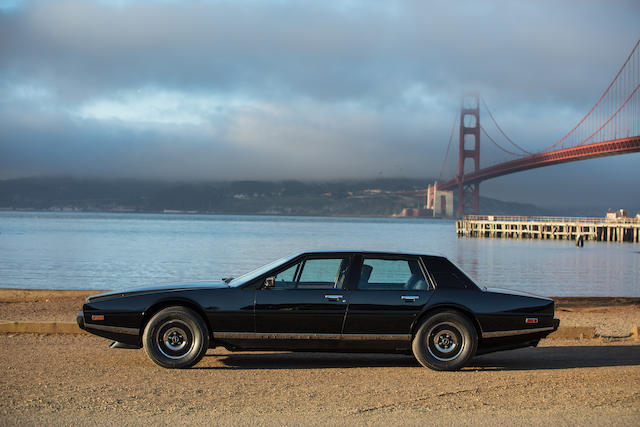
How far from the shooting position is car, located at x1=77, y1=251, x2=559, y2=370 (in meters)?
7.42

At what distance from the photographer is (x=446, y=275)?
25.3 feet

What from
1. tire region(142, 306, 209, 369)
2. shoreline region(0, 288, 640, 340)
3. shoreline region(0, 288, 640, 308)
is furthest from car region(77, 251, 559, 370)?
shoreline region(0, 288, 640, 308)

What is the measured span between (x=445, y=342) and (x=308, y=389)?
176cm

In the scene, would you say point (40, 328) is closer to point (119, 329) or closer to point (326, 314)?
point (119, 329)

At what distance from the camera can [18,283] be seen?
84.1 ft

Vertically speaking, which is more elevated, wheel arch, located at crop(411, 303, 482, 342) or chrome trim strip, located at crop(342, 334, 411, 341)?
wheel arch, located at crop(411, 303, 482, 342)

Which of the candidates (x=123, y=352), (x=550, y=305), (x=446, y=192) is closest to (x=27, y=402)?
(x=123, y=352)

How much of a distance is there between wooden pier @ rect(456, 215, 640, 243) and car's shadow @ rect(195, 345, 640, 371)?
6324 centimetres

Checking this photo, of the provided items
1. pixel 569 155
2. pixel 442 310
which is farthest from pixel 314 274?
pixel 569 155

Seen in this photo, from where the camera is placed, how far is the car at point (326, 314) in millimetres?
7422

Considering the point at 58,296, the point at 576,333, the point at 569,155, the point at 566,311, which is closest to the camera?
the point at 576,333

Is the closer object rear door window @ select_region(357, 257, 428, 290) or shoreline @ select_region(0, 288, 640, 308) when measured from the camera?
rear door window @ select_region(357, 257, 428, 290)

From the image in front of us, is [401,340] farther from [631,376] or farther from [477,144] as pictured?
[477,144]

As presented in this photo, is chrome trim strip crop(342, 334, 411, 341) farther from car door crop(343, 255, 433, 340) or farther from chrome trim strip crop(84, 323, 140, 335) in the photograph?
chrome trim strip crop(84, 323, 140, 335)
